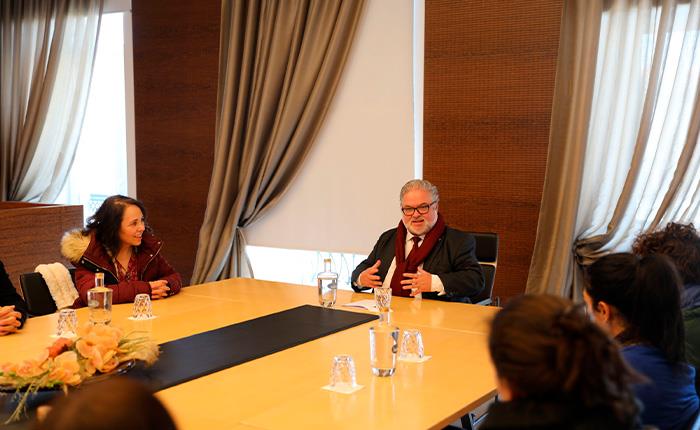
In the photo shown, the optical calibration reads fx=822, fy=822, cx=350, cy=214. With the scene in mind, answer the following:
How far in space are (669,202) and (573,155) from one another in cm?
65

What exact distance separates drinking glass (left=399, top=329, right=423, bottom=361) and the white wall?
317 centimetres

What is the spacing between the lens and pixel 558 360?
4.51 feet

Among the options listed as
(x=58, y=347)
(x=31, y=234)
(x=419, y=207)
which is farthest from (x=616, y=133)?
(x=31, y=234)

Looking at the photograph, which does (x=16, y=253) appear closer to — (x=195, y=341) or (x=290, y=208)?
(x=290, y=208)

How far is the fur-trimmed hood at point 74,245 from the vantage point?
390 cm

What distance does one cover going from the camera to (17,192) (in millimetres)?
7715

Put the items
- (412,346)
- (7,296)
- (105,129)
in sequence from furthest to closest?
(105,129) < (7,296) < (412,346)

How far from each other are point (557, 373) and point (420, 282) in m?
2.49

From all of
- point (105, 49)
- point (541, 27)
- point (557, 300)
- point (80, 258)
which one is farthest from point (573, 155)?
point (105, 49)

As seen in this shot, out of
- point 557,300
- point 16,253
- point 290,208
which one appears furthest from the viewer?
point 290,208

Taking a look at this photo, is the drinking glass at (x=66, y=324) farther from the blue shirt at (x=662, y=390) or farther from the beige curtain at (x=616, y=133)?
the beige curtain at (x=616, y=133)

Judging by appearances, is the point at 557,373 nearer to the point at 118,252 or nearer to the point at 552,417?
the point at 552,417

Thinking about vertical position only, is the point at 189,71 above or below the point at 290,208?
above

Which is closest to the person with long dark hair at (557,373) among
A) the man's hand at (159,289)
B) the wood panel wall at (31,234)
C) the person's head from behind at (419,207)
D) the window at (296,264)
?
the man's hand at (159,289)
